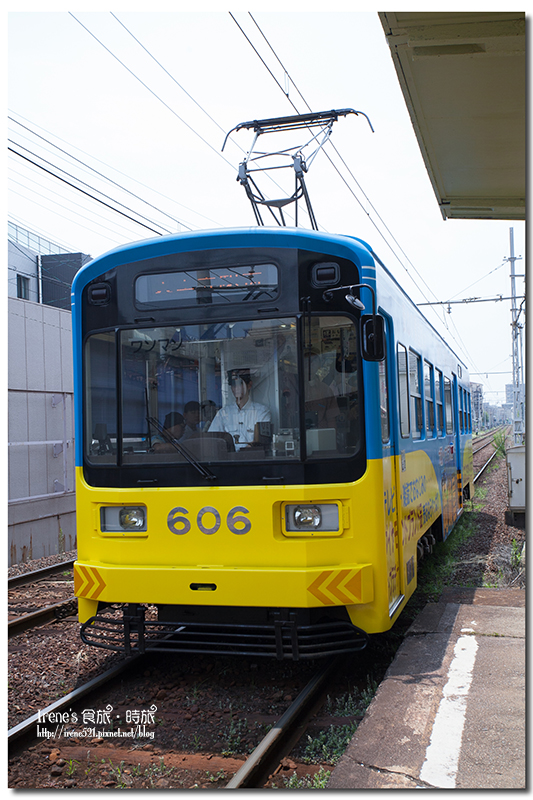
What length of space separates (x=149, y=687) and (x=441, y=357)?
612cm

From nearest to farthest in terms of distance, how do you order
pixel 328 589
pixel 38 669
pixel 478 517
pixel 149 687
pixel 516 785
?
pixel 516 785, pixel 328 589, pixel 149 687, pixel 38 669, pixel 478 517

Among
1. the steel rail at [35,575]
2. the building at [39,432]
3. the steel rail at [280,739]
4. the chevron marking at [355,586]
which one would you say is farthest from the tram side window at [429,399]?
the building at [39,432]

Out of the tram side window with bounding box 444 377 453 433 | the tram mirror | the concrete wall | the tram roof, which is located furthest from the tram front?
the concrete wall

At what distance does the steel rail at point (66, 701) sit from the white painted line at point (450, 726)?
86.0 inches

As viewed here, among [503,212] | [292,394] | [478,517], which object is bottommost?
[478,517]

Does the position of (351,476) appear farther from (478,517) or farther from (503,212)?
(478,517)

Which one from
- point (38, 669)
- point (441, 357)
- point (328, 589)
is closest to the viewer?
point (328, 589)

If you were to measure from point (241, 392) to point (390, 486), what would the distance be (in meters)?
1.30

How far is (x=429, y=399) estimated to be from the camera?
8000mm

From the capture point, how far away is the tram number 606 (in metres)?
4.61

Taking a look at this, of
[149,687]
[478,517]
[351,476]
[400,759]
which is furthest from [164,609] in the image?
[478,517]

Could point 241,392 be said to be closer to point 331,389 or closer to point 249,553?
point 331,389

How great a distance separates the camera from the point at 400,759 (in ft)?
10.7

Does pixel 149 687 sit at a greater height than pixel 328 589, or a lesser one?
lesser
